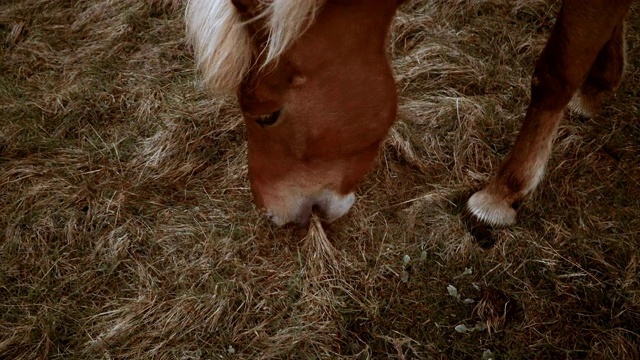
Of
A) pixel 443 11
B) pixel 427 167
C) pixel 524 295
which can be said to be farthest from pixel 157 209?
pixel 443 11

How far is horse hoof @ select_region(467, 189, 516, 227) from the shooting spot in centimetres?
198

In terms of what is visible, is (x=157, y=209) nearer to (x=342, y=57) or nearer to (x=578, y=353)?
(x=342, y=57)

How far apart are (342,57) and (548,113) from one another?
870mm

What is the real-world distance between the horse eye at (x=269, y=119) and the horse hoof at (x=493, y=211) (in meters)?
0.92

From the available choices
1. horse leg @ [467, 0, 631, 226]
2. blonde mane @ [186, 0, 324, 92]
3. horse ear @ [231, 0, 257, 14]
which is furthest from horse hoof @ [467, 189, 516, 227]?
horse ear @ [231, 0, 257, 14]

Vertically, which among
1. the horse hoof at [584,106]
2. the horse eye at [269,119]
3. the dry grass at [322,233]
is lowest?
the dry grass at [322,233]

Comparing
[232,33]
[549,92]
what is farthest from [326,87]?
[549,92]

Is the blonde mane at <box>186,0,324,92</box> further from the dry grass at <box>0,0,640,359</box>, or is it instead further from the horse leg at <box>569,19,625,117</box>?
the horse leg at <box>569,19,625,117</box>

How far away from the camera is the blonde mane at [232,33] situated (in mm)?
1235

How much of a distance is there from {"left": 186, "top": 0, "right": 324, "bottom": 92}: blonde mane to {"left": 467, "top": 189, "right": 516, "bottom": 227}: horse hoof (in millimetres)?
1046

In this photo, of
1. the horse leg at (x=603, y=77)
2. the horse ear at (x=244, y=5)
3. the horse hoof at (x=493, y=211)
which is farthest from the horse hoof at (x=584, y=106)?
the horse ear at (x=244, y=5)

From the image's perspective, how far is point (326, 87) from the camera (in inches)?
56.7

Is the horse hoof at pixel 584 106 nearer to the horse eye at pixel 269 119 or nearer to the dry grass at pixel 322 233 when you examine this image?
the dry grass at pixel 322 233

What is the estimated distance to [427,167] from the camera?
2.26 m
